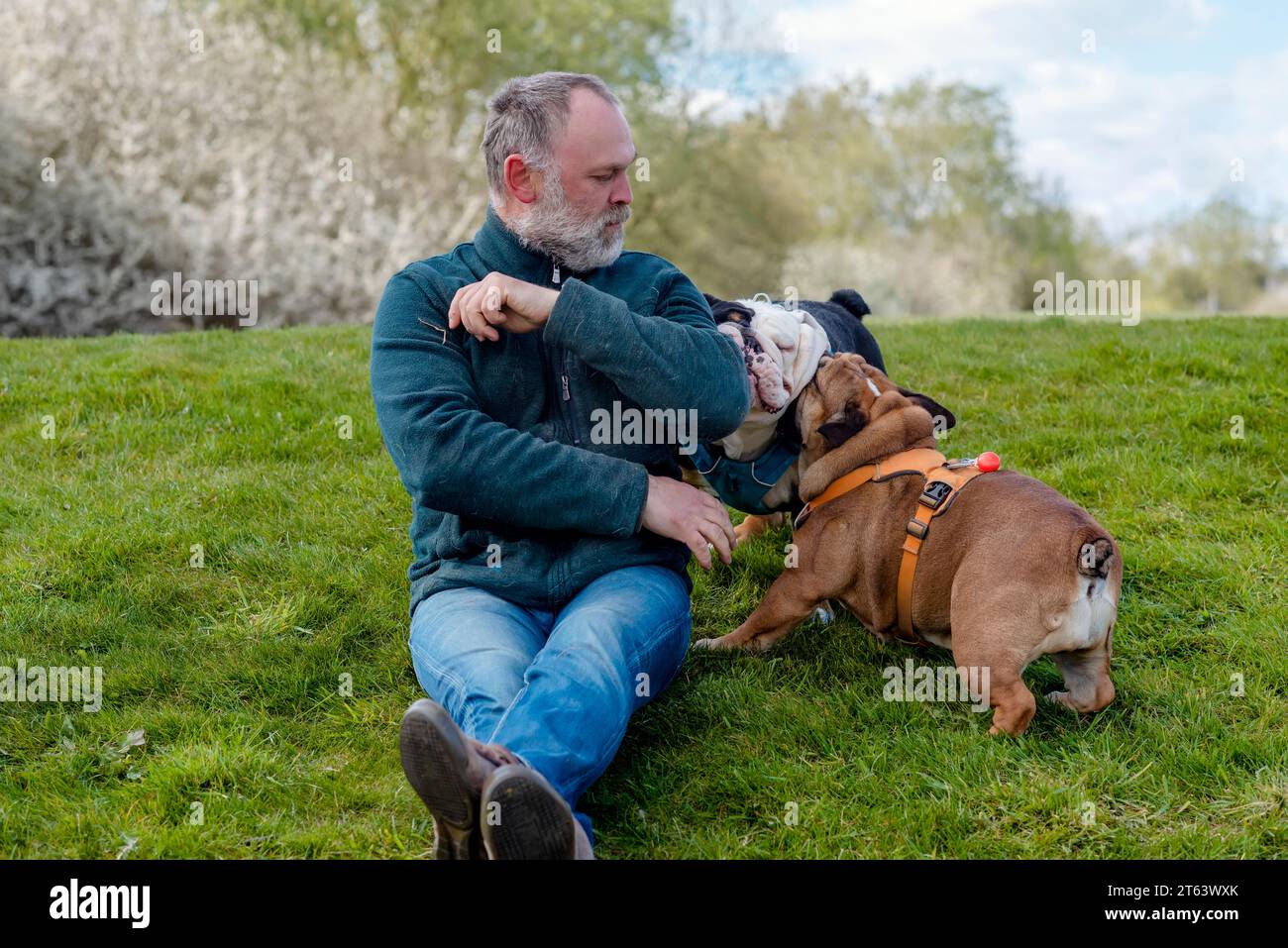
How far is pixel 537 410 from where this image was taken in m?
3.83

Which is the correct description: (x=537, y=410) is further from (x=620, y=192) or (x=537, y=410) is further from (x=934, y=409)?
(x=934, y=409)

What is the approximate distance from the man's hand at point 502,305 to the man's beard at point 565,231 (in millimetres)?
360

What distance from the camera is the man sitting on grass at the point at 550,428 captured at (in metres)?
3.36

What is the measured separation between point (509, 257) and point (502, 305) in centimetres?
44

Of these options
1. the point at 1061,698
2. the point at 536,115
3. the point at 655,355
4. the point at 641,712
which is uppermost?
the point at 536,115

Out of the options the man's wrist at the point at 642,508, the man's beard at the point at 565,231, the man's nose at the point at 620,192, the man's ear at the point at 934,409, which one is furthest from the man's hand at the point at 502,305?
the man's ear at the point at 934,409

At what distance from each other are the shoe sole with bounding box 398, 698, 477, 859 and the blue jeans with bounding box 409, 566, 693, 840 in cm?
25

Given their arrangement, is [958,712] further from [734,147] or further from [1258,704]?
[734,147]

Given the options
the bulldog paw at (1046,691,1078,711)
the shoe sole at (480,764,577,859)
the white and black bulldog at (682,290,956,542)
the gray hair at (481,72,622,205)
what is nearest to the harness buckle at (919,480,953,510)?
the white and black bulldog at (682,290,956,542)

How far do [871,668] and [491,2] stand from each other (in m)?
23.0

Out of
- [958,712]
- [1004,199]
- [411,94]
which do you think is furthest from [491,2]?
[958,712]

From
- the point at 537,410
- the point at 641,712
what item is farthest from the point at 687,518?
the point at 641,712

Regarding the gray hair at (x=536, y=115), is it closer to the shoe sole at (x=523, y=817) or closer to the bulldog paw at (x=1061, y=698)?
the shoe sole at (x=523, y=817)

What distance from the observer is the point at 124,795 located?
3.48 m
